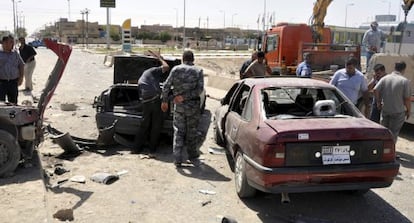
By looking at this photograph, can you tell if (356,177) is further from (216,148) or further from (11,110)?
(11,110)

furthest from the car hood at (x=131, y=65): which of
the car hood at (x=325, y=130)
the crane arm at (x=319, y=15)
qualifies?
the crane arm at (x=319, y=15)

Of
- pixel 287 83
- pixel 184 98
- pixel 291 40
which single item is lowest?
pixel 184 98

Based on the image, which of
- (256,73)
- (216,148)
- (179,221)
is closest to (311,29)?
(256,73)

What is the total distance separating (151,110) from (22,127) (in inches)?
85.4

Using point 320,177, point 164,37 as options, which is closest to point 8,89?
point 320,177

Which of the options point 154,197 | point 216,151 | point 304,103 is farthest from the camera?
point 216,151

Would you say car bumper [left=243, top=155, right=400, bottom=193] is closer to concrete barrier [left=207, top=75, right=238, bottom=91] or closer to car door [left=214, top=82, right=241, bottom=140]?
car door [left=214, top=82, right=241, bottom=140]

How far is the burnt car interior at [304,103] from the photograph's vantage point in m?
5.40

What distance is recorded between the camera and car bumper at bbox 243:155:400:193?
4500 millimetres

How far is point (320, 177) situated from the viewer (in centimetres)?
454

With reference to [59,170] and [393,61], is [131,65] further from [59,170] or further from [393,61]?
[393,61]

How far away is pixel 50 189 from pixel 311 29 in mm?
13198

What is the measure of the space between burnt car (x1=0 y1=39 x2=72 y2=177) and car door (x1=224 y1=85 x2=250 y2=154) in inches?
98.0

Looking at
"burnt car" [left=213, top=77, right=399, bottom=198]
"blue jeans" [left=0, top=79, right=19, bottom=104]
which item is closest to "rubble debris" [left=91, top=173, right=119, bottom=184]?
"burnt car" [left=213, top=77, right=399, bottom=198]
